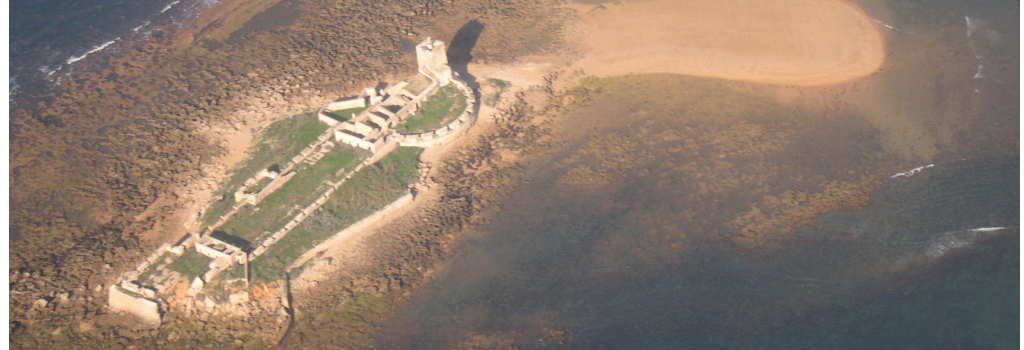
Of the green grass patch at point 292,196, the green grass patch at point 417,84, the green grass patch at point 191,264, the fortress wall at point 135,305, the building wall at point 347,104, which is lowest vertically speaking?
the fortress wall at point 135,305

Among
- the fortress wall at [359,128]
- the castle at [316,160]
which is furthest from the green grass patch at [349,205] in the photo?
the fortress wall at [359,128]

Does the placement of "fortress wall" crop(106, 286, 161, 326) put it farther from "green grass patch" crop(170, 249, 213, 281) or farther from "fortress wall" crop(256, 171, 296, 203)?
"fortress wall" crop(256, 171, 296, 203)

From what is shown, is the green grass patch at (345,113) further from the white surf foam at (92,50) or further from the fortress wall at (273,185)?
the white surf foam at (92,50)

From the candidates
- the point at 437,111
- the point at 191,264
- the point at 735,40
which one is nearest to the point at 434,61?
the point at 437,111

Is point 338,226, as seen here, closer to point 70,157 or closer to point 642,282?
point 642,282

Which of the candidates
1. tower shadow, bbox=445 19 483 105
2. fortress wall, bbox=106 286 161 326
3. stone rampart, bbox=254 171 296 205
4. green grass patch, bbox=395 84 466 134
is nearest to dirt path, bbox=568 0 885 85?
tower shadow, bbox=445 19 483 105

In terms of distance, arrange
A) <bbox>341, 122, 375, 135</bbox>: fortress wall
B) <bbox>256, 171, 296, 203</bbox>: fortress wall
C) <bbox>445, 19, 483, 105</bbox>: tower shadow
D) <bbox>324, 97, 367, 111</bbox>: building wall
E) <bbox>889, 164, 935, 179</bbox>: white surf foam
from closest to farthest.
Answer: <bbox>256, 171, 296, 203</bbox>: fortress wall → <bbox>889, 164, 935, 179</bbox>: white surf foam → <bbox>341, 122, 375, 135</bbox>: fortress wall → <bbox>324, 97, 367, 111</bbox>: building wall → <bbox>445, 19, 483, 105</bbox>: tower shadow

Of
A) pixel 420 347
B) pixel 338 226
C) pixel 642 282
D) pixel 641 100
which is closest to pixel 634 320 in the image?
pixel 642 282
